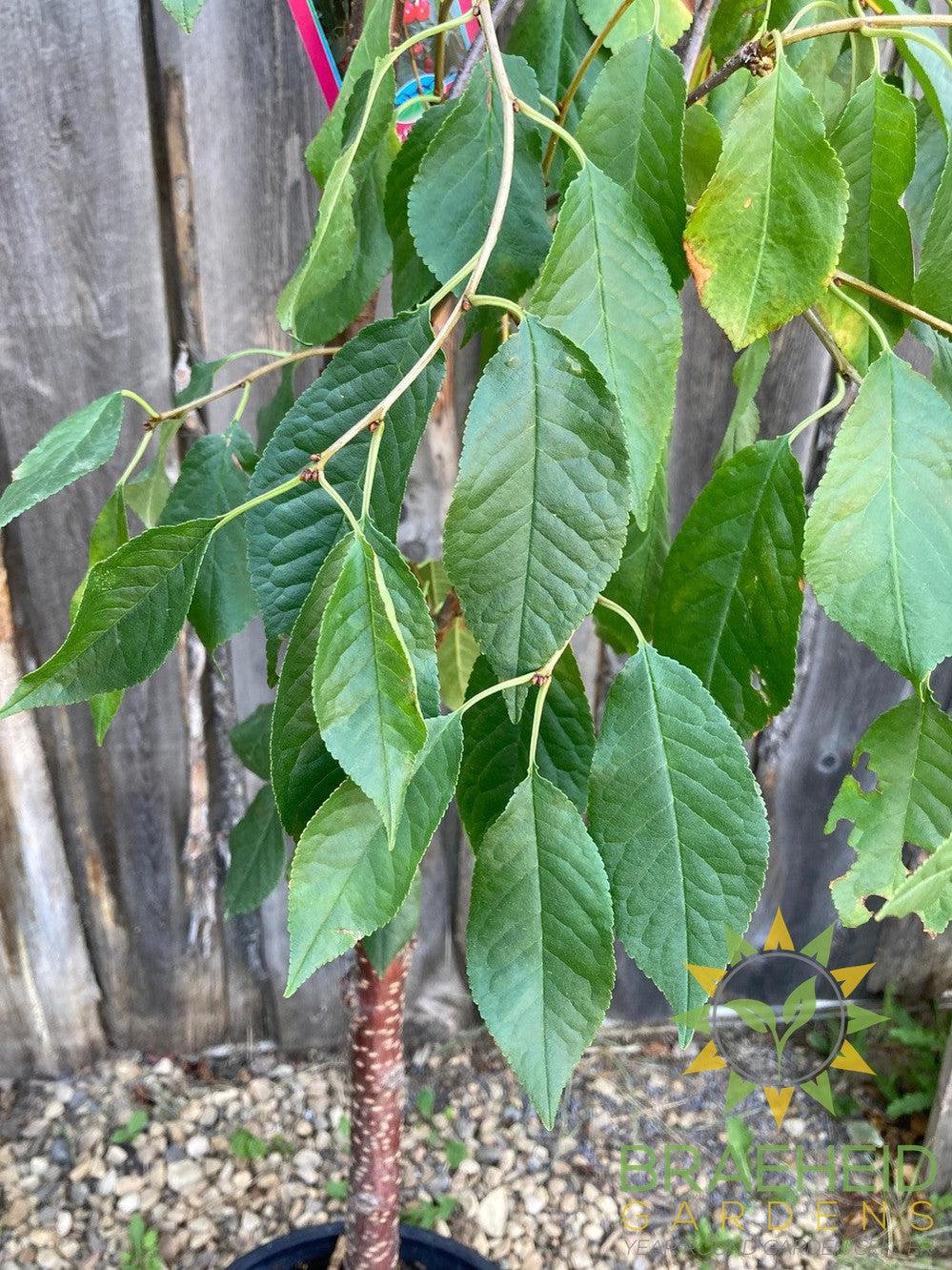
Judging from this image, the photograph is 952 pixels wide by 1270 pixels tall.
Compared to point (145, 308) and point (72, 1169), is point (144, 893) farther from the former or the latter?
point (145, 308)

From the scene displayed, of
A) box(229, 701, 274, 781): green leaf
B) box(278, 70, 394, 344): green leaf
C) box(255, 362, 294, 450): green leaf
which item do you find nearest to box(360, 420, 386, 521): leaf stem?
box(278, 70, 394, 344): green leaf

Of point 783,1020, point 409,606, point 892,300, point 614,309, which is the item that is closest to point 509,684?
point 409,606

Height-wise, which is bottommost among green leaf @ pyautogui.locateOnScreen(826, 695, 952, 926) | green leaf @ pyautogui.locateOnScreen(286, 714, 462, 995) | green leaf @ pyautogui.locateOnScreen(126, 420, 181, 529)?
green leaf @ pyautogui.locateOnScreen(826, 695, 952, 926)

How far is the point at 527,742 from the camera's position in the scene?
0.54 meters

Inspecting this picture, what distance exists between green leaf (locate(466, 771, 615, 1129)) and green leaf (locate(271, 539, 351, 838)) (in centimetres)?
9

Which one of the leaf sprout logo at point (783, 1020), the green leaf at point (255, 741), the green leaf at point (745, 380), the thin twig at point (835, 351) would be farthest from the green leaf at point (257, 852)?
the leaf sprout logo at point (783, 1020)

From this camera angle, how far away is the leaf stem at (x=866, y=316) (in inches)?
18.9

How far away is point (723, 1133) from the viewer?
1.41 metres

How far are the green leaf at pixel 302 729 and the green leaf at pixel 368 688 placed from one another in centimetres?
3

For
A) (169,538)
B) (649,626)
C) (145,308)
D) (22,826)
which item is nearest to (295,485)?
(169,538)

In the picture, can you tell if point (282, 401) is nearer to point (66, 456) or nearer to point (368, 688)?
point (66, 456)

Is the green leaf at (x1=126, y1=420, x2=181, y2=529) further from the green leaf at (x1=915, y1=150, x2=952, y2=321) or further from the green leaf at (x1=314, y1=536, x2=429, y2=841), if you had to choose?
the green leaf at (x1=915, y1=150, x2=952, y2=321)

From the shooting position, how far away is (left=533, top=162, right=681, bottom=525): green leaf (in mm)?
427

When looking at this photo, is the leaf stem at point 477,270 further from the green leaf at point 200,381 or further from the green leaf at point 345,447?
the green leaf at point 200,381
